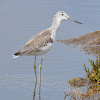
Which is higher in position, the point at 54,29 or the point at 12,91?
the point at 54,29

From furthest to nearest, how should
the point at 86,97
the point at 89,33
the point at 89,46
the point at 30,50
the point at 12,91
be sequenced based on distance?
the point at 89,33 < the point at 89,46 < the point at 30,50 < the point at 12,91 < the point at 86,97

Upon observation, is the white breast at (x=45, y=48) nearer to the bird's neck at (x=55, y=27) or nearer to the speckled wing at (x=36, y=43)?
the speckled wing at (x=36, y=43)

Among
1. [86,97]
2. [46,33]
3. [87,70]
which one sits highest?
[46,33]

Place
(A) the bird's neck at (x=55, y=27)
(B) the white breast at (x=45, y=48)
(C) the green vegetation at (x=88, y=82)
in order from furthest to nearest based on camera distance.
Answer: (A) the bird's neck at (x=55, y=27) → (B) the white breast at (x=45, y=48) → (C) the green vegetation at (x=88, y=82)

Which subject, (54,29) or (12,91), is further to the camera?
(54,29)

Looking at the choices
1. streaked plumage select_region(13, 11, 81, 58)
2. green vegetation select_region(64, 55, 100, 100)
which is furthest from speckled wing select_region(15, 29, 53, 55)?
green vegetation select_region(64, 55, 100, 100)

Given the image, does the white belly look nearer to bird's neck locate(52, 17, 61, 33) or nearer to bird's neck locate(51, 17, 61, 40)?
bird's neck locate(51, 17, 61, 40)

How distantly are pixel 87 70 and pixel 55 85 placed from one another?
133 cm

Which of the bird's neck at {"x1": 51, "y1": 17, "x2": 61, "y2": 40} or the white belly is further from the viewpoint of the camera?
the bird's neck at {"x1": 51, "y1": 17, "x2": 61, "y2": 40}

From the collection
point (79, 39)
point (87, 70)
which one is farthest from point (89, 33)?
point (87, 70)

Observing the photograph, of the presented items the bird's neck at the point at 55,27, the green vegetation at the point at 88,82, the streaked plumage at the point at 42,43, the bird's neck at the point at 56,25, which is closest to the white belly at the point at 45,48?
the streaked plumage at the point at 42,43

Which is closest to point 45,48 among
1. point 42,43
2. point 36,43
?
point 42,43

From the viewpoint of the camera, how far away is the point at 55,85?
13.8 metres

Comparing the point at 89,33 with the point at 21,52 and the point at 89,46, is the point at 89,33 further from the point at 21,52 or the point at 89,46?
the point at 21,52
